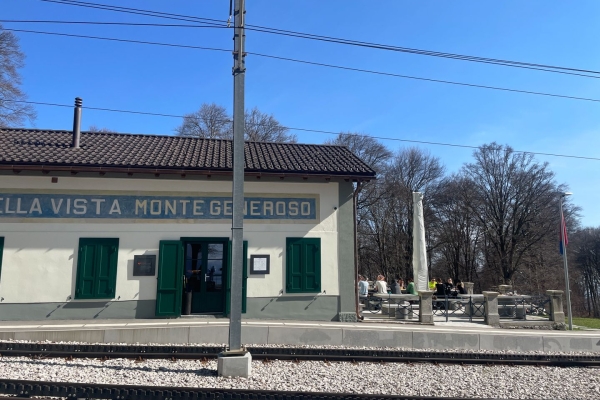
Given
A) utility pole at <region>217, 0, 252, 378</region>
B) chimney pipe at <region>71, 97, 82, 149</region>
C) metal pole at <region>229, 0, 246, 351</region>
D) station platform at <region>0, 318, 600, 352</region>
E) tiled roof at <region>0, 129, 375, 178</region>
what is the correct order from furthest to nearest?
chimney pipe at <region>71, 97, 82, 149</region>, tiled roof at <region>0, 129, 375, 178</region>, station platform at <region>0, 318, 600, 352</region>, metal pole at <region>229, 0, 246, 351</region>, utility pole at <region>217, 0, 252, 378</region>

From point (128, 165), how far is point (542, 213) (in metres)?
34.5

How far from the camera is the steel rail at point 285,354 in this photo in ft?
27.8

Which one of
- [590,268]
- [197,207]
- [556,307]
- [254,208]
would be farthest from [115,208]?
[590,268]

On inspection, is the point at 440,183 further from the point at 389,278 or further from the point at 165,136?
the point at 165,136

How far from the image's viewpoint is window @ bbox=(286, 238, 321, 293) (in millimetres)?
12643

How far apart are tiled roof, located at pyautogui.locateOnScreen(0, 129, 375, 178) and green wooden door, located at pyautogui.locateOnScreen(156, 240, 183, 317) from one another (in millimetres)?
2312

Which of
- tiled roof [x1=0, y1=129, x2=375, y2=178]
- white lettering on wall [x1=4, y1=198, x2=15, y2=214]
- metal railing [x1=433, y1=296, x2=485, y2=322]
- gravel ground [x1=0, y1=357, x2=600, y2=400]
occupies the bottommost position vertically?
gravel ground [x1=0, y1=357, x2=600, y2=400]

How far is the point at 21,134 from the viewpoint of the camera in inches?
568

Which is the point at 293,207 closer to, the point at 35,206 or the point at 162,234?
the point at 162,234

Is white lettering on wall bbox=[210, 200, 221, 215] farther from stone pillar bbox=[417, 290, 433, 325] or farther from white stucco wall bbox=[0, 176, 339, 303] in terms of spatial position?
stone pillar bbox=[417, 290, 433, 325]

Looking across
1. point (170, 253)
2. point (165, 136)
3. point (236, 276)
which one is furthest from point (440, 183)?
point (236, 276)

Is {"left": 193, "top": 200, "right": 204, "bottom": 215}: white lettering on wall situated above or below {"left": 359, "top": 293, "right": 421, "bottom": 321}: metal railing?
above

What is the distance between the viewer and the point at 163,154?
44.7 ft

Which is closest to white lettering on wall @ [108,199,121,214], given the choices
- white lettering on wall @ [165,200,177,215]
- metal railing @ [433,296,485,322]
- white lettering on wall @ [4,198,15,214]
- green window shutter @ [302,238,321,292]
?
white lettering on wall @ [165,200,177,215]
